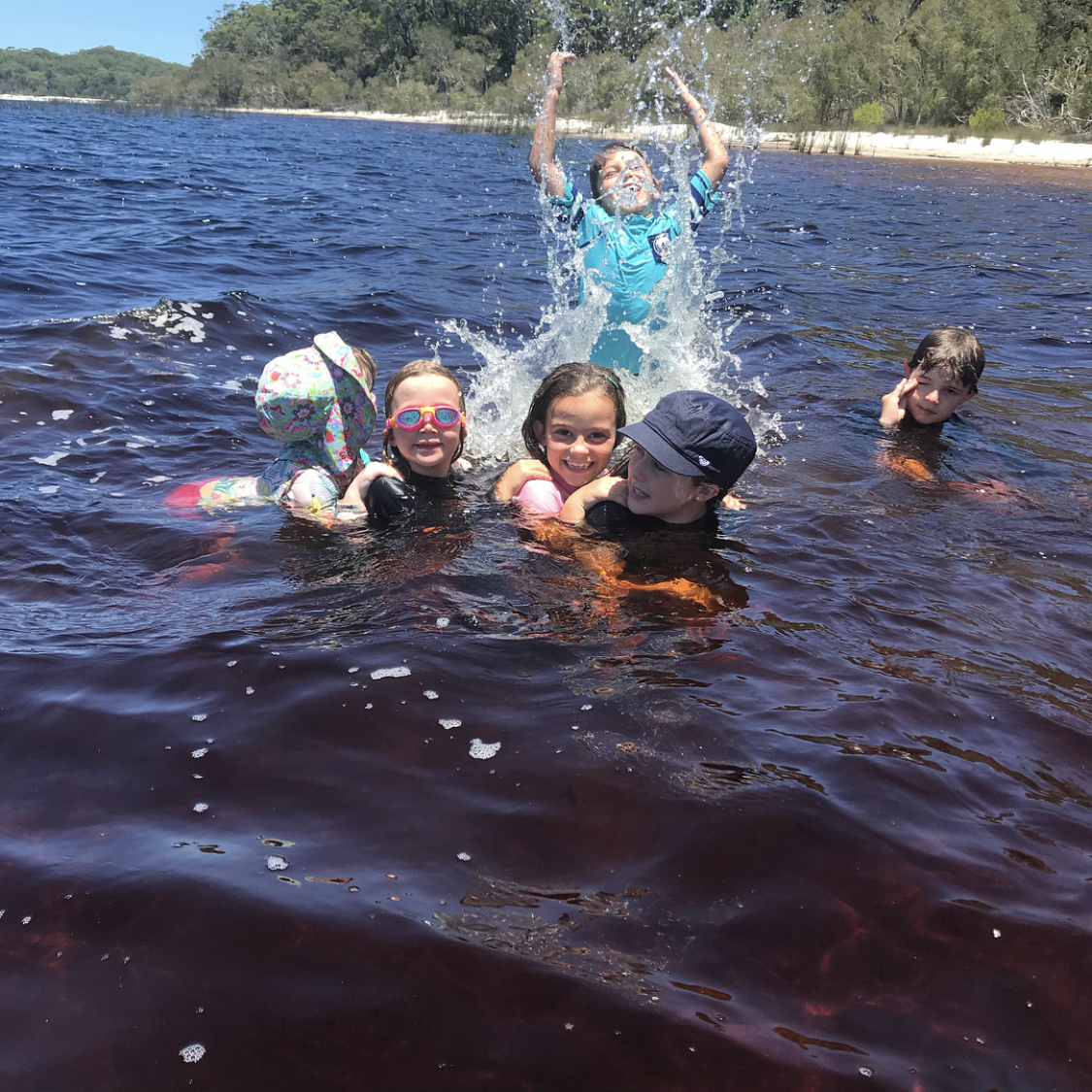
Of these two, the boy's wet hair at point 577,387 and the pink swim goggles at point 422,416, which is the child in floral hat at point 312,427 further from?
the boy's wet hair at point 577,387

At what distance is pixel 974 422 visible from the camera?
6.54 meters

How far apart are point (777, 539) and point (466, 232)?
13.6m

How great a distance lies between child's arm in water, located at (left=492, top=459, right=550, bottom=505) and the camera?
14.9 ft

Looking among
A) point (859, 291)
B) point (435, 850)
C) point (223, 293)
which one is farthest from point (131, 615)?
point (859, 291)

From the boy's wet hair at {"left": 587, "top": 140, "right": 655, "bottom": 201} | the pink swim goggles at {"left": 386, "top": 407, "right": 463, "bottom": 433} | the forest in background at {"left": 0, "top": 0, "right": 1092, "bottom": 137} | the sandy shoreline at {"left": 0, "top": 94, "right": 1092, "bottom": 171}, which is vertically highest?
the forest in background at {"left": 0, "top": 0, "right": 1092, "bottom": 137}

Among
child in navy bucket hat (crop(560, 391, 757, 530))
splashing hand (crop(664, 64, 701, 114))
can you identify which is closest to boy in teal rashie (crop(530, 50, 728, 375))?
splashing hand (crop(664, 64, 701, 114))

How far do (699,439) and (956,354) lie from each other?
300cm

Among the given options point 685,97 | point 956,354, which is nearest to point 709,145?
point 685,97

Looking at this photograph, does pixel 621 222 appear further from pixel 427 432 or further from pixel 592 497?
pixel 592 497

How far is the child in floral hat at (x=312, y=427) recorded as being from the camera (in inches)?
178

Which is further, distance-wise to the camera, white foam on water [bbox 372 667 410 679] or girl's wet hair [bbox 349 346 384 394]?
girl's wet hair [bbox 349 346 384 394]

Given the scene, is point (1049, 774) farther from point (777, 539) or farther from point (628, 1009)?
point (777, 539)

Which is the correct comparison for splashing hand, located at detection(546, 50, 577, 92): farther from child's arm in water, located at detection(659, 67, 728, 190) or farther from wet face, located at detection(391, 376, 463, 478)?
wet face, located at detection(391, 376, 463, 478)

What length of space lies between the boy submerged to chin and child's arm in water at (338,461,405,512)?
365 centimetres
